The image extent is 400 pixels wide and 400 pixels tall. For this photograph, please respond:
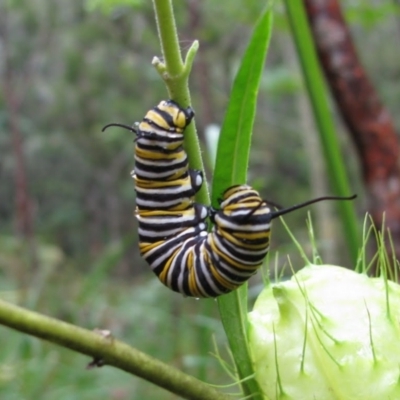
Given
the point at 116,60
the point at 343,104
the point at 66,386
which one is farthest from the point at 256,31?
the point at 116,60

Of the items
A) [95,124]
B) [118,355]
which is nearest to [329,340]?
[118,355]

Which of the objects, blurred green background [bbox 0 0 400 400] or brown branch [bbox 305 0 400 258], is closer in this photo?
brown branch [bbox 305 0 400 258]

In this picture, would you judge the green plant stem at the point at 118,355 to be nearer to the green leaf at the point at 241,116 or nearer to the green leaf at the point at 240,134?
the green leaf at the point at 240,134

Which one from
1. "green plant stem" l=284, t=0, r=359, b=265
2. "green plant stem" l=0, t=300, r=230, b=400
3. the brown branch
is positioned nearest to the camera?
"green plant stem" l=0, t=300, r=230, b=400

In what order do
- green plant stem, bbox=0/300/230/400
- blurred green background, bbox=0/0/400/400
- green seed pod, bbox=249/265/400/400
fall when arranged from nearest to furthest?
1. green plant stem, bbox=0/300/230/400
2. green seed pod, bbox=249/265/400/400
3. blurred green background, bbox=0/0/400/400

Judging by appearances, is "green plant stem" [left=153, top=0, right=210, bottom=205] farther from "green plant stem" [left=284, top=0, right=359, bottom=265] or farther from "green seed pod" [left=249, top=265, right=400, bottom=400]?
"green plant stem" [left=284, top=0, right=359, bottom=265]

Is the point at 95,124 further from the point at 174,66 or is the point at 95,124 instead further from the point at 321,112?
the point at 174,66

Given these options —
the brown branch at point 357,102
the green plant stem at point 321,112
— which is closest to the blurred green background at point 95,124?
the brown branch at point 357,102

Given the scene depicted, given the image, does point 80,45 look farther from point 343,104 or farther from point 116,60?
point 343,104

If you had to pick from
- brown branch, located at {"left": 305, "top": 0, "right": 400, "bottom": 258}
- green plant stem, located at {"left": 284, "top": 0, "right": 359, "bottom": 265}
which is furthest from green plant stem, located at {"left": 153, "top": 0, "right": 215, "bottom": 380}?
brown branch, located at {"left": 305, "top": 0, "right": 400, "bottom": 258}
